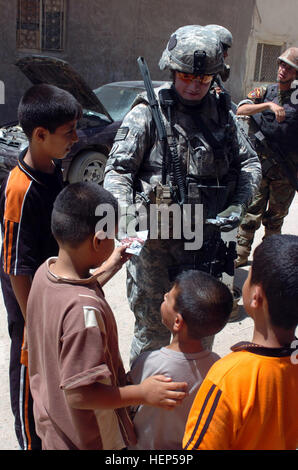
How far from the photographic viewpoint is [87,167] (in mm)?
7172

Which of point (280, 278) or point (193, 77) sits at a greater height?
point (193, 77)

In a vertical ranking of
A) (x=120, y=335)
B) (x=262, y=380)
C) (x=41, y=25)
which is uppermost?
(x=41, y=25)

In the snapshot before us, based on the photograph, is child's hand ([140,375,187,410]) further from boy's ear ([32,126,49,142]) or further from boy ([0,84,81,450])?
boy's ear ([32,126,49,142])

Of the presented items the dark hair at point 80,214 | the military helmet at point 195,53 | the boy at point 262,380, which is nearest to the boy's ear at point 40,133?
the dark hair at point 80,214

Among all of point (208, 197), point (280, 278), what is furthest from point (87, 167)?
point (280, 278)

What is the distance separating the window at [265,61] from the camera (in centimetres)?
1533

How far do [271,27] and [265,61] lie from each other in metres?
0.99

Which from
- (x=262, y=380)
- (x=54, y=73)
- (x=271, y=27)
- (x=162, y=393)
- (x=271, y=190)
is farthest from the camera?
(x=271, y=27)

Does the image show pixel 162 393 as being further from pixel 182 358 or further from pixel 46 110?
pixel 46 110

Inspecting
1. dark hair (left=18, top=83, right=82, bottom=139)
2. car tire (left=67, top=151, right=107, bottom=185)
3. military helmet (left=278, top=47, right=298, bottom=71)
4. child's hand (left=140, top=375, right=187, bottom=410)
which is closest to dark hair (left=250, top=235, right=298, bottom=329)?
child's hand (left=140, top=375, right=187, bottom=410)

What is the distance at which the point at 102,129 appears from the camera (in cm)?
731

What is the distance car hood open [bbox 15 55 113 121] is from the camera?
20.3 feet
